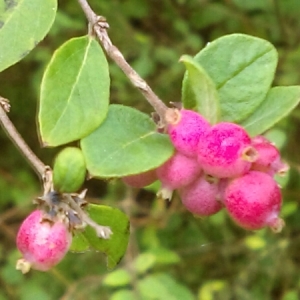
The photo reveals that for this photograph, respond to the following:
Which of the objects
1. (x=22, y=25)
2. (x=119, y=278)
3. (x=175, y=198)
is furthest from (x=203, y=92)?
(x=175, y=198)

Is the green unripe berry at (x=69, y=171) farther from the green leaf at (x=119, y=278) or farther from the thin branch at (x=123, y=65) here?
the green leaf at (x=119, y=278)

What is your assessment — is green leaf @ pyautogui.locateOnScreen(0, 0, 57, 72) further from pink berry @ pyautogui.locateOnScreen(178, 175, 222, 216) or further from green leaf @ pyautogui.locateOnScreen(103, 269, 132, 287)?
green leaf @ pyautogui.locateOnScreen(103, 269, 132, 287)

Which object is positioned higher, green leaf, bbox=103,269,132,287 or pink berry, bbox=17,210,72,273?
pink berry, bbox=17,210,72,273

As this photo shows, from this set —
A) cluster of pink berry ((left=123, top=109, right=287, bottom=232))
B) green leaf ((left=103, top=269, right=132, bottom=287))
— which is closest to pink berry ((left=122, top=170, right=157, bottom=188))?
cluster of pink berry ((left=123, top=109, right=287, bottom=232))

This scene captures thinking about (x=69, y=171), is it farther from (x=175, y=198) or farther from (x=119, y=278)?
(x=175, y=198)

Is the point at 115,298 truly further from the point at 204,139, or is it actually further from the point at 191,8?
the point at 191,8

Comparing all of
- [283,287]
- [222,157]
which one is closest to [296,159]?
[283,287]
